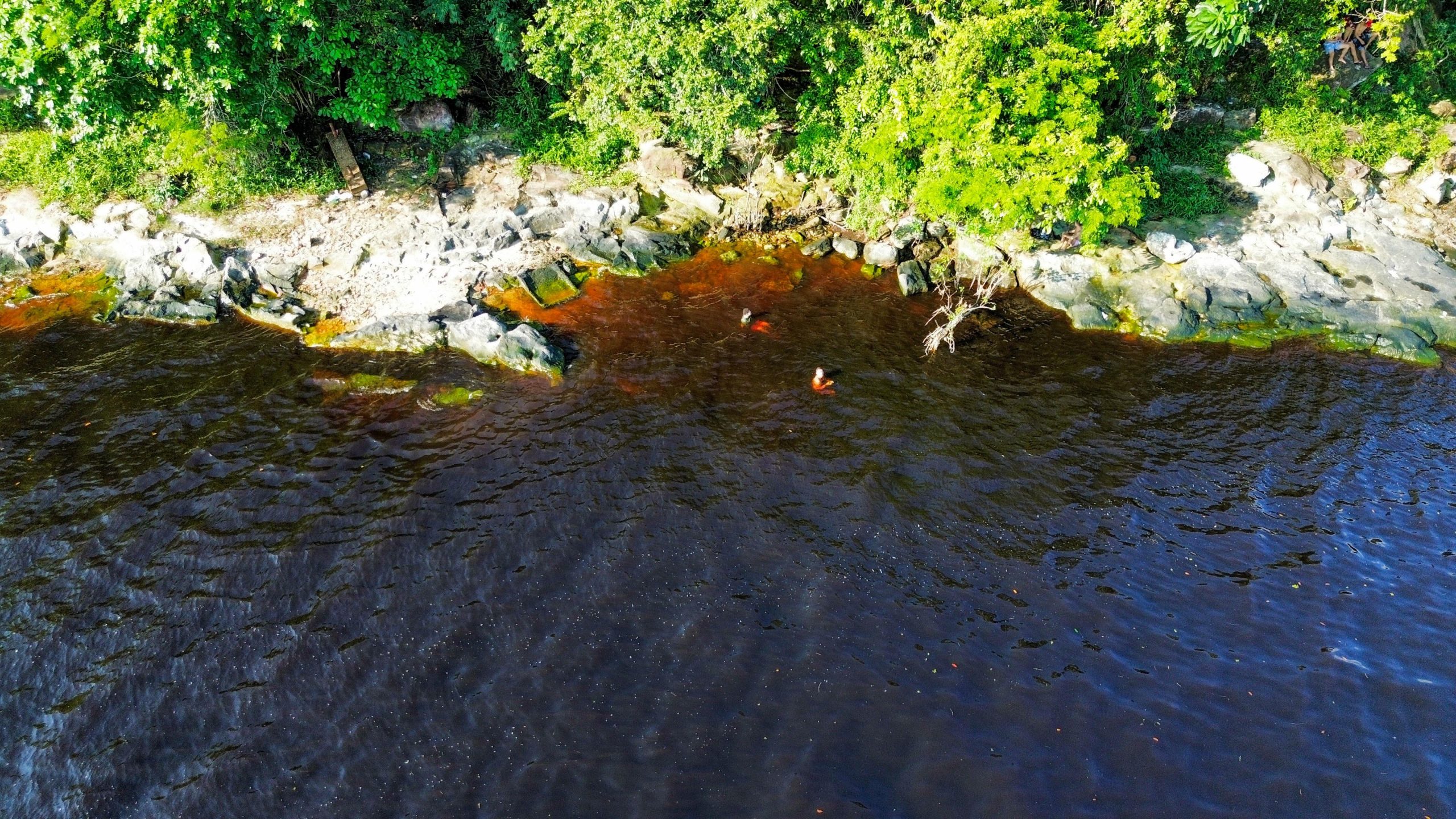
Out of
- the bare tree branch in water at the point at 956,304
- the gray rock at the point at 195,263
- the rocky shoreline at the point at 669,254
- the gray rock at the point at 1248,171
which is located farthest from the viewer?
the gray rock at the point at 1248,171

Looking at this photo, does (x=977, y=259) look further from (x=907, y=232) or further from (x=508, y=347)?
(x=508, y=347)

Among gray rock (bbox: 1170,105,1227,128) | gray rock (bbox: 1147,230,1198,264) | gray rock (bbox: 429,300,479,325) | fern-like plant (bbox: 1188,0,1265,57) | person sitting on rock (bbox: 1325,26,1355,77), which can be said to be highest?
person sitting on rock (bbox: 1325,26,1355,77)

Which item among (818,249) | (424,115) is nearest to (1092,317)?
(818,249)

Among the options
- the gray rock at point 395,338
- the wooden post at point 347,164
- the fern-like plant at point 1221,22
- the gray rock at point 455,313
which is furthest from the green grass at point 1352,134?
the wooden post at point 347,164

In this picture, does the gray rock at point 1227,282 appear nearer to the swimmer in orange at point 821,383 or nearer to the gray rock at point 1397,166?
the gray rock at point 1397,166

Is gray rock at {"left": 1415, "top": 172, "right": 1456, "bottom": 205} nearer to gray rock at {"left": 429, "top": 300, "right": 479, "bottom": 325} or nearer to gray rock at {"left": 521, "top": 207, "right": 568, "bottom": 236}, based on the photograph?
gray rock at {"left": 521, "top": 207, "right": 568, "bottom": 236}

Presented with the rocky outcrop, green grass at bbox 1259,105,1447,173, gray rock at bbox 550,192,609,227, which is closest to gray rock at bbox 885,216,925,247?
the rocky outcrop

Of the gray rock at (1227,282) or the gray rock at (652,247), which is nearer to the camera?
the gray rock at (1227,282)
